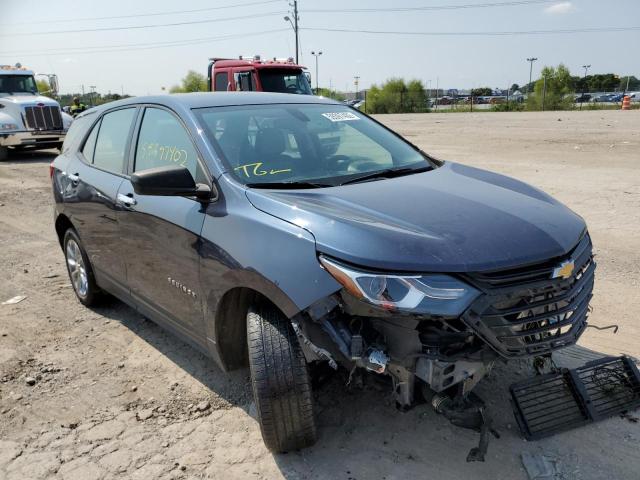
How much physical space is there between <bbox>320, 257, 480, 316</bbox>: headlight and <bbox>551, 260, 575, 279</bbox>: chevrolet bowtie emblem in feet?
1.41

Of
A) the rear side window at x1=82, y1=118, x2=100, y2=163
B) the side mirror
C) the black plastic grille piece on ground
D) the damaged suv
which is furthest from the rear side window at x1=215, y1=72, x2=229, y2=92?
the black plastic grille piece on ground

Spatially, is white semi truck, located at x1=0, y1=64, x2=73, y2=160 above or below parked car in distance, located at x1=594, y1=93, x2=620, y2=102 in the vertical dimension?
above

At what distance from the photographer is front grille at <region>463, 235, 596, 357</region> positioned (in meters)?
2.25

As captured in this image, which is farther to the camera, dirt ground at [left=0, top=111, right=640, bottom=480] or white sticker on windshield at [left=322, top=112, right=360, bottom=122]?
white sticker on windshield at [left=322, top=112, right=360, bottom=122]

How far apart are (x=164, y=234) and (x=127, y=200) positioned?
547 millimetres

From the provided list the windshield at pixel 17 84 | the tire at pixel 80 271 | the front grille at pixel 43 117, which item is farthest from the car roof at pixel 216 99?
the windshield at pixel 17 84

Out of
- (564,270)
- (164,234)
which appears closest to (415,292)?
(564,270)

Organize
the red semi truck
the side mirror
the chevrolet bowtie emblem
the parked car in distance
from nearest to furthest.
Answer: the chevrolet bowtie emblem, the side mirror, the red semi truck, the parked car in distance

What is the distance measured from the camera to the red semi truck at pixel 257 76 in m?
13.7

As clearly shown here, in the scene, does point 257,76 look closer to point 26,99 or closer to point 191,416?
point 26,99

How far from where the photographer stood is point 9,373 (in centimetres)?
380

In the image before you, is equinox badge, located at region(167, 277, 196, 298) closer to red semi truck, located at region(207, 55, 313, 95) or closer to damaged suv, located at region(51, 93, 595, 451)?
damaged suv, located at region(51, 93, 595, 451)

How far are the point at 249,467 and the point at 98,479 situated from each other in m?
0.74

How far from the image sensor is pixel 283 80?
14.2 m
